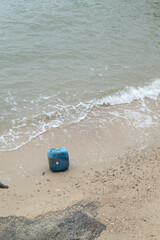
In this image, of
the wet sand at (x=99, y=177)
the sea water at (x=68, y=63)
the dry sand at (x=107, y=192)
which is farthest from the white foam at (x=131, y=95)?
the dry sand at (x=107, y=192)

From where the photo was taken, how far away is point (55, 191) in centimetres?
509

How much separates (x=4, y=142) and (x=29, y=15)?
9.26m

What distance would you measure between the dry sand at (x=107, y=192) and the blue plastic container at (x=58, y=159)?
0.11 metres

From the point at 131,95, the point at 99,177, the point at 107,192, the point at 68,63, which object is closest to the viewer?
the point at 107,192

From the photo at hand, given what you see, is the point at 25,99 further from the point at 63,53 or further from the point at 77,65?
the point at 63,53

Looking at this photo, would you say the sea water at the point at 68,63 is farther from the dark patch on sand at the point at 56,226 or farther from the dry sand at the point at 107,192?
the dark patch on sand at the point at 56,226

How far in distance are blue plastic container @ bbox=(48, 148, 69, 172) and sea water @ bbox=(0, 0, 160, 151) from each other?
125 centimetres

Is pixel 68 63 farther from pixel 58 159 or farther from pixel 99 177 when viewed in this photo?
pixel 99 177

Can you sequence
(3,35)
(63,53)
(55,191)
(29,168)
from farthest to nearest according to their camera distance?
(3,35)
(63,53)
(29,168)
(55,191)

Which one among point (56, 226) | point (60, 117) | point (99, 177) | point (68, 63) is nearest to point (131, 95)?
point (60, 117)

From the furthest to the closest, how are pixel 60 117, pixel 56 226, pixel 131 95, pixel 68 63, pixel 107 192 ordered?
pixel 68 63, pixel 131 95, pixel 60 117, pixel 107 192, pixel 56 226

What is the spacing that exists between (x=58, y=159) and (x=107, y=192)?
1057 mm

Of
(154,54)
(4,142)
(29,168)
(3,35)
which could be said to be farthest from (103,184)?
(3,35)

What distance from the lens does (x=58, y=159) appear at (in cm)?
555
